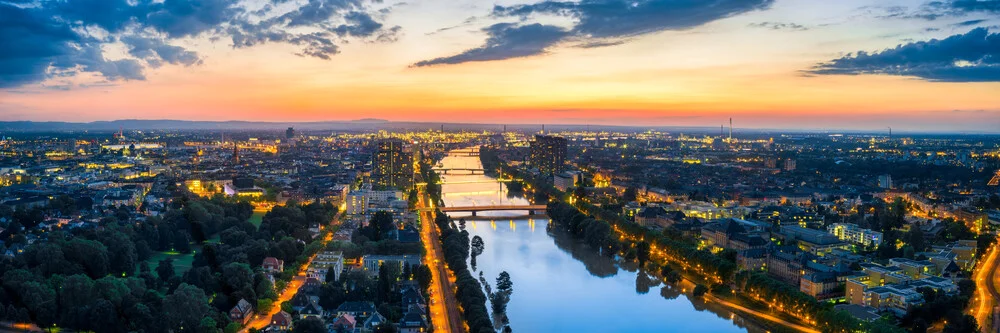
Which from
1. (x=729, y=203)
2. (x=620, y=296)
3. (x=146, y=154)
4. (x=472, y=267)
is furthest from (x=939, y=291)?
(x=146, y=154)

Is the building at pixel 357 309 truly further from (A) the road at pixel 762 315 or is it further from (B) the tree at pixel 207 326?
(A) the road at pixel 762 315

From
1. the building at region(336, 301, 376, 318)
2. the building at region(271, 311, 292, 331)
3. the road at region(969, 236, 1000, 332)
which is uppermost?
the building at region(336, 301, 376, 318)

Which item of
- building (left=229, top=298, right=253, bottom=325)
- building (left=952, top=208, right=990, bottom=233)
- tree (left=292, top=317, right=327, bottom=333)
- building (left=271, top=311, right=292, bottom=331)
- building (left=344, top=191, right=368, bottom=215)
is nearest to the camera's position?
tree (left=292, top=317, right=327, bottom=333)

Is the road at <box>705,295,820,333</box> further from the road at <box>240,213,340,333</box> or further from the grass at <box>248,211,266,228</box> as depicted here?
the grass at <box>248,211,266,228</box>

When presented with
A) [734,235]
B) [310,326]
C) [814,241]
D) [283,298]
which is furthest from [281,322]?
[814,241]

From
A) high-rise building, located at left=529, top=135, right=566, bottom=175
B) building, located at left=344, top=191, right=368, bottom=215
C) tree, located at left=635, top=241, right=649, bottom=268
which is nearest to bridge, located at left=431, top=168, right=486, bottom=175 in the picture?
high-rise building, located at left=529, top=135, right=566, bottom=175

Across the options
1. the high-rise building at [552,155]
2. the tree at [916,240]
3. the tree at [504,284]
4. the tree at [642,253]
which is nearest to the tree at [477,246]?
the tree at [504,284]

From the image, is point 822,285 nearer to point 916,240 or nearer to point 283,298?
point 916,240
